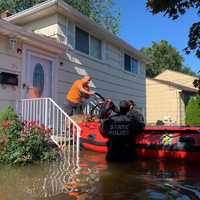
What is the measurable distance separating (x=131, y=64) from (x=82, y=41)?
512 cm

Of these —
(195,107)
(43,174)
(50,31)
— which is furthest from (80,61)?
(195,107)

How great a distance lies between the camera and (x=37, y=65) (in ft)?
30.6

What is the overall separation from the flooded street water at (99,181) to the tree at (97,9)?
1946cm

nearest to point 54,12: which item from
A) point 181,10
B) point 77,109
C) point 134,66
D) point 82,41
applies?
point 82,41

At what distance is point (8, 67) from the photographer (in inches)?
328

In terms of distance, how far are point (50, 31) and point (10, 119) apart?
4.70 m

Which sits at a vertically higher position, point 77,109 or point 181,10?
point 181,10

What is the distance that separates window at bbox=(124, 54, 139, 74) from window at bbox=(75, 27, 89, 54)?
3.99m

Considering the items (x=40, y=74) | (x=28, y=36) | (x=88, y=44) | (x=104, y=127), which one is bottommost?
(x=104, y=127)

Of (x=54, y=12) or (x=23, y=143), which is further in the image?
(x=54, y=12)

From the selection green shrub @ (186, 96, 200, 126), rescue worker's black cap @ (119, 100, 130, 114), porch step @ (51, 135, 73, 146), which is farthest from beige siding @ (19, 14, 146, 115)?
green shrub @ (186, 96, 200, 126)

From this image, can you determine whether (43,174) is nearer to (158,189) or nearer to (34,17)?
(158,189)

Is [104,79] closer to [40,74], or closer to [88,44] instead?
[88,44]

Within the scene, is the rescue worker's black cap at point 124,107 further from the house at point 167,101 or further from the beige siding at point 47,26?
the house at point 167,101
